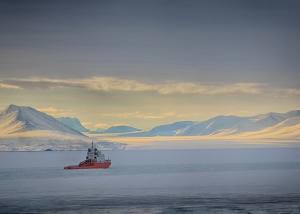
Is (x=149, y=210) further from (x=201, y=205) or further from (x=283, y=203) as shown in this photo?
(x=283, y=203)

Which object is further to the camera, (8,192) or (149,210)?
(8,192)

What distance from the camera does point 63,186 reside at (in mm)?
102938

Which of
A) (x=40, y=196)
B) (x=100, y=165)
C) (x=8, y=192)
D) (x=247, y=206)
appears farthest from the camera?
(x=100, y=165)


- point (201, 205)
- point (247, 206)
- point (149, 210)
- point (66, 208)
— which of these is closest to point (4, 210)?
point (66, 208)

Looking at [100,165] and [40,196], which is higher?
[100,165]

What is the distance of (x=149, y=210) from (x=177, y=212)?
387cm

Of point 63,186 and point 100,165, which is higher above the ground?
point 100,165

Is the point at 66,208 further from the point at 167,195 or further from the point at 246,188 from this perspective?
the point at 246,188

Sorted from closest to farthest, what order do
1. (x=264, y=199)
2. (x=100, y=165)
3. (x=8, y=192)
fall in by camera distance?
(x=264, y=199) → (x=8, y=192) → (x=100, y=165)

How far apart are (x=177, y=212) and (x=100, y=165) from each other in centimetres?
10553

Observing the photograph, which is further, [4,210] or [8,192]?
[8,192]

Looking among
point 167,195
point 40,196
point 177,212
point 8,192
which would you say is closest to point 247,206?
point 177,212

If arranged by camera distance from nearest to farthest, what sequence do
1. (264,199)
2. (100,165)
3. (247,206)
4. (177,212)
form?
(177,212), (247,206), (264,199), (100,165)

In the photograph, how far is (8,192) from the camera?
90.3 m
